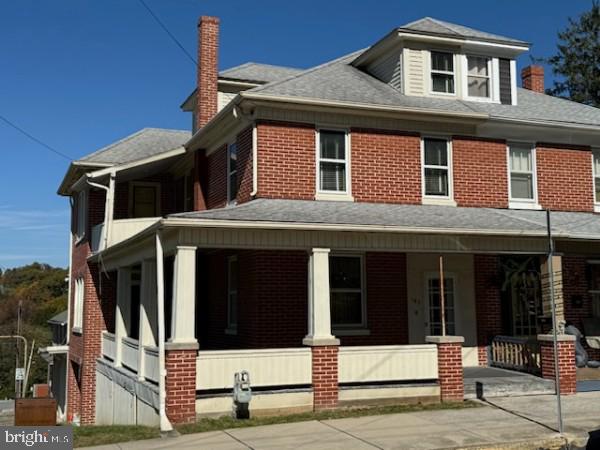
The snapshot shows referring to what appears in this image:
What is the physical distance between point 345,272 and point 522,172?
5603 millimetres

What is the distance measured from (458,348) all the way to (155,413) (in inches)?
237

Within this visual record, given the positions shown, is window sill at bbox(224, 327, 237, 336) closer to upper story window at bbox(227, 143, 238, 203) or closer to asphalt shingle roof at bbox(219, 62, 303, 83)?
upper story window at bbox(227, 143, 238, 203)

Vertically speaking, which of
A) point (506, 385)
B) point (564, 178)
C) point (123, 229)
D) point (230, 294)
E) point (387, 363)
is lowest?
point (506, 385)

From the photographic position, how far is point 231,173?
1739cm

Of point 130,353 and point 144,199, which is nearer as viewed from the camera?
point 130,353

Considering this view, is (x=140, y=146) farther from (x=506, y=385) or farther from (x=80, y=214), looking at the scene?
(x=506, y=385)

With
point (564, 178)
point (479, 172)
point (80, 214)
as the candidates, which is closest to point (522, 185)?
point (564, 178)

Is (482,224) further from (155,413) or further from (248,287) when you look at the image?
(155,413)

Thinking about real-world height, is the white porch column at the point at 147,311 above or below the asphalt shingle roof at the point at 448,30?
below

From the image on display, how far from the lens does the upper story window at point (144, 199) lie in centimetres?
2278

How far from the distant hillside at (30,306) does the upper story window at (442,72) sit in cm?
5300

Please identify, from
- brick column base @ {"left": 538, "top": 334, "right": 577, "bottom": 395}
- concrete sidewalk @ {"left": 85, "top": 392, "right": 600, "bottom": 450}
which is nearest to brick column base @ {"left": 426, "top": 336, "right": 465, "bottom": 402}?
concrete sidewalk @ {"left": 85, "top": 392, "right": 600, "bottom": 450}

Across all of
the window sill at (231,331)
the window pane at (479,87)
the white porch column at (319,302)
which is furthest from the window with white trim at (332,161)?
the window pane at (479,87)

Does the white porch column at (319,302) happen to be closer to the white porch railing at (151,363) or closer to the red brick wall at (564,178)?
the white porch railing at (151,363)
